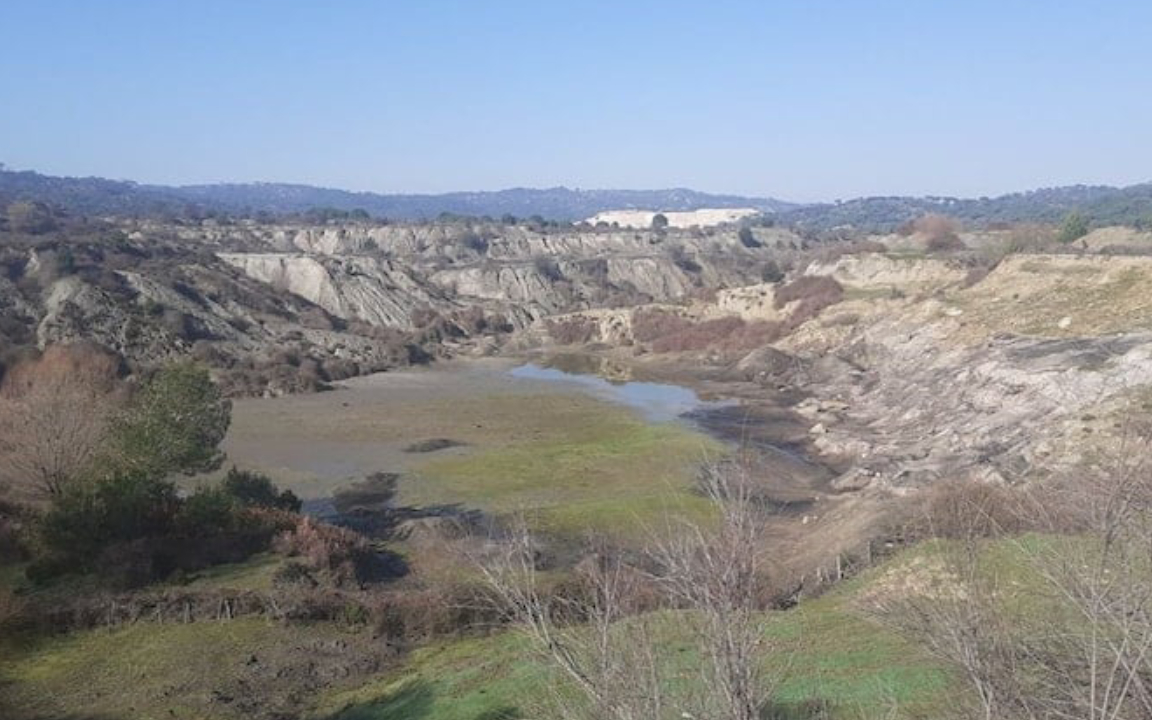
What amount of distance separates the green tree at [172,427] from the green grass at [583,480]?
9.14 meters

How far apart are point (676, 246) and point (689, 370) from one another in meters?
64.9

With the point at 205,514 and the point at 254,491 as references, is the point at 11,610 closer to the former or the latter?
the point at 205,514

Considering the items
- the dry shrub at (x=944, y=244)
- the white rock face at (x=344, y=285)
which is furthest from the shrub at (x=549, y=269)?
the dry shrub at (x=944, y=244)

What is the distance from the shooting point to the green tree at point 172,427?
27344mm

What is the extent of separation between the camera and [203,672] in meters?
19.2

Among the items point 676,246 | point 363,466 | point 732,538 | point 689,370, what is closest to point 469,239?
point 676,246

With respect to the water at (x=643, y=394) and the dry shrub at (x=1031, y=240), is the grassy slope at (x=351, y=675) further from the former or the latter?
the dry shrub at (x=1031, y=240)

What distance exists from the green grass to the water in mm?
6338

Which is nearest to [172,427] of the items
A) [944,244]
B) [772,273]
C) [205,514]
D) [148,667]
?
[205,514]

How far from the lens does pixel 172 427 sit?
92.4ft

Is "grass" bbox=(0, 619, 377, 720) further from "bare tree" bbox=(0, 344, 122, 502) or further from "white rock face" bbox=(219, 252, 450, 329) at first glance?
"white rock face" bbox=(219, 252, 450, 329)

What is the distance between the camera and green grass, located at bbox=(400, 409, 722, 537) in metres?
33.2

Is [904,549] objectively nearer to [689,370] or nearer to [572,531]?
Result: [572,531]

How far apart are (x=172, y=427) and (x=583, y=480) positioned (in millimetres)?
16642
